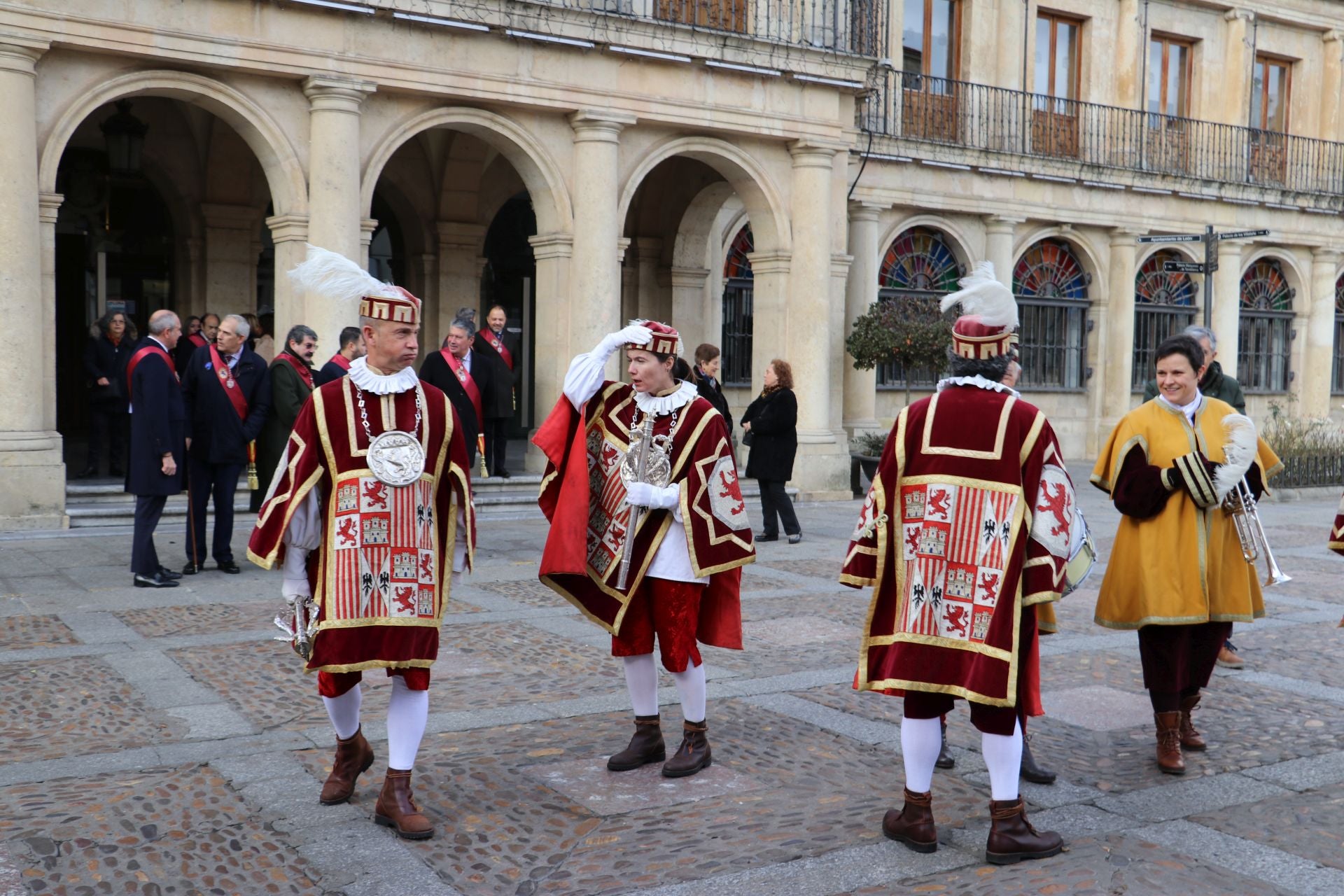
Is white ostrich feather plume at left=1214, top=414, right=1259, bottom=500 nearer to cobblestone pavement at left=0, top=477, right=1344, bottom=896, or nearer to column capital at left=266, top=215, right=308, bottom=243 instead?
cobblestone pavement at left=0, top=477, right=1344, bottom=896

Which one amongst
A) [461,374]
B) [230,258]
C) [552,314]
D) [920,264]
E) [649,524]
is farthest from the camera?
[920,264]

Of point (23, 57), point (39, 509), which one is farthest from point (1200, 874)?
point (23, 57)

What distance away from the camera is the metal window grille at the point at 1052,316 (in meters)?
22.5

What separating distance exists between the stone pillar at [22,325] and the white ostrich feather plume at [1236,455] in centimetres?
964

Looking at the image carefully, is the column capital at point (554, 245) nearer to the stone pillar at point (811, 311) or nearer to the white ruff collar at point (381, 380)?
the stone pillar at point (811, 311)

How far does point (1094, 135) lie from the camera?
2270cm

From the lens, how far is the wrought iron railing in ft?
67.6

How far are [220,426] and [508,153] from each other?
5.75 metres

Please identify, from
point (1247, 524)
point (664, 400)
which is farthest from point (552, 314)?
point (1247, 524)

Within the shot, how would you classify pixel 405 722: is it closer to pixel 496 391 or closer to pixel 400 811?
pixel 400 811

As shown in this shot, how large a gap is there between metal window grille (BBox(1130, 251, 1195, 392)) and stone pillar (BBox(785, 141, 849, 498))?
1004cm

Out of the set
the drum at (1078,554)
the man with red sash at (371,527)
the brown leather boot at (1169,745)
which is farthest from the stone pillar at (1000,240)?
the man with red sash at (371,527)

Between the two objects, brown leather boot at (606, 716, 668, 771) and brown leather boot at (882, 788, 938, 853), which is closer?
brown leather boot at (882, 788, 938, 853)

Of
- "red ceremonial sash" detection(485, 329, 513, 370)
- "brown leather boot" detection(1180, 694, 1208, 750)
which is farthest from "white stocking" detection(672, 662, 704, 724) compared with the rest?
"red ceremonial sash" detection(485, 329, 513, 370)
